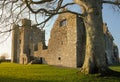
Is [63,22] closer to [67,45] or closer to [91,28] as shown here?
[67,45]

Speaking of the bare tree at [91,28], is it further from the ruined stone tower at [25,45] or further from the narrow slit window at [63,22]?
the ruined stone tower at [25,45]

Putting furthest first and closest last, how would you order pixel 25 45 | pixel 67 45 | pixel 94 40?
1. pixel 25 45
2. pixel 67 45
3. pixel 94 40

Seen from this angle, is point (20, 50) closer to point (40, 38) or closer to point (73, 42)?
point (40, 38)

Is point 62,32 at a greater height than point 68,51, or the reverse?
point 62,32

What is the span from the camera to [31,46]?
53750mm

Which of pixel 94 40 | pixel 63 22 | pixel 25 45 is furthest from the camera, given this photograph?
pixel 25 45

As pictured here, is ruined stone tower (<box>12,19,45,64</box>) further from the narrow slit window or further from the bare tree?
the bare tree

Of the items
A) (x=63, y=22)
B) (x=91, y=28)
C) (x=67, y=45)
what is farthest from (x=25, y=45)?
(x=91, y=28)

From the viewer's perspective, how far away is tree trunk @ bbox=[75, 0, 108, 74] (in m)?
15.6

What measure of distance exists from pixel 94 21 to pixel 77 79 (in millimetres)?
4132

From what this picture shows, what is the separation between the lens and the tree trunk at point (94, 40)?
15.6 meters

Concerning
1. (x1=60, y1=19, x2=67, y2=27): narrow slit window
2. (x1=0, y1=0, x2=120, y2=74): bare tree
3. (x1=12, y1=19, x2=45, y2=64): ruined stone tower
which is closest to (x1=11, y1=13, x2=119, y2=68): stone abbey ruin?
(x1=60, y1=19, x2=67, y2=27): narrow slit window

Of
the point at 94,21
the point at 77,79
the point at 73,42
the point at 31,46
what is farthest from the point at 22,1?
the point at 31,46

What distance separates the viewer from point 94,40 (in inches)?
620
